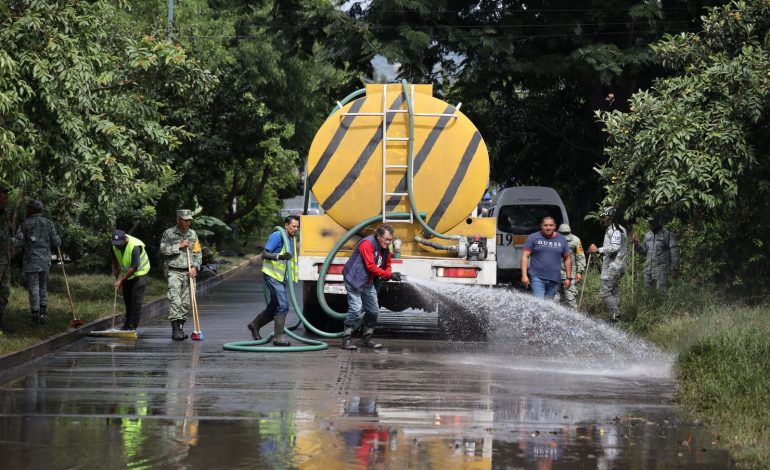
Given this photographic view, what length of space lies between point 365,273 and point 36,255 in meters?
4.89

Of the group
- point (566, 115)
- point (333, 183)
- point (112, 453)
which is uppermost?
point (566, 115)

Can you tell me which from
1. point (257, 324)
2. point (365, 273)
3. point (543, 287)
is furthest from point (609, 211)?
point (257, 324)

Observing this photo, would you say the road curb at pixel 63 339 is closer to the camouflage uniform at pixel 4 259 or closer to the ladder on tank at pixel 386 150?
the camouflage uniform at pixel 4 259

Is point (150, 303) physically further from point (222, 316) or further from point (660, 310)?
point (660, 310)

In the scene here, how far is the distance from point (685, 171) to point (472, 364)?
3.80m

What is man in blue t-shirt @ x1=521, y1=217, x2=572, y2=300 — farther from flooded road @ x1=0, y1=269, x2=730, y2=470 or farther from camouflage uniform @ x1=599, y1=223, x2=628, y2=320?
flooded road @ x1=0, y1=269, x2=730, y2=470

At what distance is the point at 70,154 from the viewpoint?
46.2ft

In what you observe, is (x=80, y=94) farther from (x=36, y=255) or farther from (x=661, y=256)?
(x=661, y=256)

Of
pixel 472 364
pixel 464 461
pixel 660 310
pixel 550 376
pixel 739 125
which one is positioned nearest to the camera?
pixel 464 461

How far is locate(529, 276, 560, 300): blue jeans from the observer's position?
16.8 meters

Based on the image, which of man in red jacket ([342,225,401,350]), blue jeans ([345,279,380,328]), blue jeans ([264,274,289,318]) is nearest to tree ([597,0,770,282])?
man in red jacket ([342,225,401,350])

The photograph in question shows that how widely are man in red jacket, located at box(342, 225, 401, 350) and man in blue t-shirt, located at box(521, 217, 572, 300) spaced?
248cm

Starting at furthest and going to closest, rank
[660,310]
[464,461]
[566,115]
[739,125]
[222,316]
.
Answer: [566,115] < [222,316] < [660,310] < [739,125] < [464,461]

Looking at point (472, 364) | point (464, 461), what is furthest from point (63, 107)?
point (464, 461)
